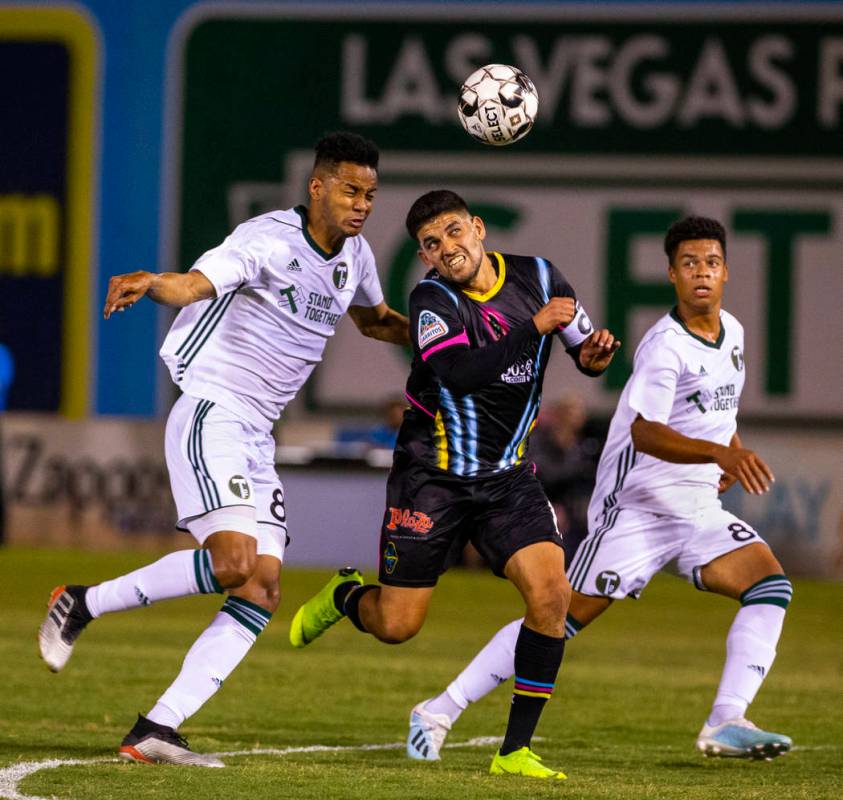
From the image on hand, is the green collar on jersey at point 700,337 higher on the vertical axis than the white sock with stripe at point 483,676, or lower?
higher

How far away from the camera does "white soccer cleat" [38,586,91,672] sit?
6691 millimetres

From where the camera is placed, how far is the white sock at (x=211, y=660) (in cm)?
650

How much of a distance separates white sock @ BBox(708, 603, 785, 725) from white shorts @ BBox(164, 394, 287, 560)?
1915 mm

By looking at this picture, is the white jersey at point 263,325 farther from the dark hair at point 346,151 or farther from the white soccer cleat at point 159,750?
the white soccer cleat at point 159,750

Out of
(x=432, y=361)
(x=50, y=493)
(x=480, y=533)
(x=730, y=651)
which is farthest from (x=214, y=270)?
(x=50, y=493)

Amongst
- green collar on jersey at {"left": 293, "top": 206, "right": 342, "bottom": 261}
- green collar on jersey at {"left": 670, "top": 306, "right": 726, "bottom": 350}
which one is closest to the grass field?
green collar on jersey at {"left": 670, "top": 306, "right": 726, "bottom": 350}

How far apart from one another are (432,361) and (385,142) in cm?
1408

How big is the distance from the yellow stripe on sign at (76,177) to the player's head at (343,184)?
14.1 metres

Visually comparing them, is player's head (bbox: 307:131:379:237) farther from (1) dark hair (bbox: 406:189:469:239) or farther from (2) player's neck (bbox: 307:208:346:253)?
(1) dark hair (bbox: 406:189:469:239)

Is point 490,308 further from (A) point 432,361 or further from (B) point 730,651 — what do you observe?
(B) point 730,651

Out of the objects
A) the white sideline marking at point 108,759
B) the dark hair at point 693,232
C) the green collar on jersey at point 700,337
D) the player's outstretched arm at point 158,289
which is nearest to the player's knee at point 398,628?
the white sideline marking at point 108,759

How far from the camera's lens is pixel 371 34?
20297 millimetres

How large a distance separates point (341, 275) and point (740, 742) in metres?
2.49

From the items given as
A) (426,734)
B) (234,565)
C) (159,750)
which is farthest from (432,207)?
(159,750)
